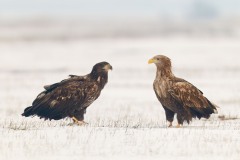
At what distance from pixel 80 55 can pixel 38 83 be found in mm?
25346

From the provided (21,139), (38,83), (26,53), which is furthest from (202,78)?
(26,53)

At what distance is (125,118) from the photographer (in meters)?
18.2

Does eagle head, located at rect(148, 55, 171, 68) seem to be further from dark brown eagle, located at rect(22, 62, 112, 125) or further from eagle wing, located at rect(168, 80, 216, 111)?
dark brown eagle, located at rect(22, 62, 112, 125)

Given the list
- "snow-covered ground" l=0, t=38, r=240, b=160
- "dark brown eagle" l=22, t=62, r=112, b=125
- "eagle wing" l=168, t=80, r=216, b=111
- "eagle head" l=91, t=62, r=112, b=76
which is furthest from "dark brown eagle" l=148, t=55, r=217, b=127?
"dark brown eagle" l=22, t=62, r=112, b=125

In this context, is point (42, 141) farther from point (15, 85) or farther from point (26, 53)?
point (26, 53)

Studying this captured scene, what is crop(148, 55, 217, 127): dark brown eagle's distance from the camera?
1355 cm

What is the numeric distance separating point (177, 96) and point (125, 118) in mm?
4877

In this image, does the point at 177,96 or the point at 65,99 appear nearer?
the point at 177,96

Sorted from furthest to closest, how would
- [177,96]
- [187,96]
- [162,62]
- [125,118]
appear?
1. [125,118]
2. [162,62]
3. [187,96]
4. [177,96]

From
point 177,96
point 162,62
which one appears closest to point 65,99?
point 162,62

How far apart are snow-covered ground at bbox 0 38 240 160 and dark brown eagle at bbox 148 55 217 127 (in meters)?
0.42

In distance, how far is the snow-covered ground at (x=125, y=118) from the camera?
1093 cm

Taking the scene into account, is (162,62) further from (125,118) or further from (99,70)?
(125,118)

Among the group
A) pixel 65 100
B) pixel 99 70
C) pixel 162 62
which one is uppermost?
pixel 162 62
